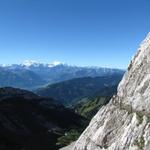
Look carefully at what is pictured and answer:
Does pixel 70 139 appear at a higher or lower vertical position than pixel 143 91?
lower

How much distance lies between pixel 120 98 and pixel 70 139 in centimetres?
9113

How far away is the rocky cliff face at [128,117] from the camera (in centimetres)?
5324

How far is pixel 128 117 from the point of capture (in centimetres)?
5862

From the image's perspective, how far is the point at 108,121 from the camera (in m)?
63.7

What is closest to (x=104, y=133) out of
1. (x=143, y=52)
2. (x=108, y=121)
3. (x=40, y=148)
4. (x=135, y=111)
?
(x=108, y=121)

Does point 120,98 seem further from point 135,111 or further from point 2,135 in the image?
point 2,135

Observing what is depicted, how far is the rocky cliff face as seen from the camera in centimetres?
5324

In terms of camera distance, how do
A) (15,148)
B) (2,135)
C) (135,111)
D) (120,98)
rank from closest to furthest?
(135,111) → (120,98) → (15,148) → (2,135)

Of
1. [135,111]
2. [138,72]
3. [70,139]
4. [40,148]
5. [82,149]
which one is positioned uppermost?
[138,72]

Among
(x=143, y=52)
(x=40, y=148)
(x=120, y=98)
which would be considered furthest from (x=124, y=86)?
(x=40, y=148)

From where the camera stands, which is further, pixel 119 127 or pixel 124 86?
pixel 124 86

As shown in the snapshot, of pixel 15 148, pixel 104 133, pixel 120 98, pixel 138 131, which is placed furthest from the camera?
pixel 15 148

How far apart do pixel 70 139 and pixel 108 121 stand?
92.7 meters

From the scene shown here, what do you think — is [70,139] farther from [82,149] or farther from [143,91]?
[143,91]
